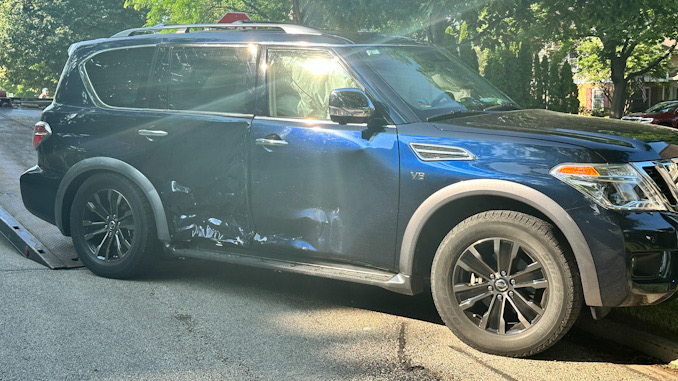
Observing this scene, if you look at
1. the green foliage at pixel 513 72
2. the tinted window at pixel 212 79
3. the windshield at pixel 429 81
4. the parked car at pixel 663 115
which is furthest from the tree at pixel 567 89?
the tinted window at pixel 212 79

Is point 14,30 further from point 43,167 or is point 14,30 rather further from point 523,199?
point 523,199

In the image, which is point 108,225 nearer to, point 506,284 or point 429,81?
point 429,81

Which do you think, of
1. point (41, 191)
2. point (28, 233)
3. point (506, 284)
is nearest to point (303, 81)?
point (506, 284)

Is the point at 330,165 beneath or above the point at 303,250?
above

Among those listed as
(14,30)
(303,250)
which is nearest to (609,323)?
(303,250)

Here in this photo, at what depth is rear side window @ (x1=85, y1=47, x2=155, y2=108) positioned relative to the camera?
6.11 m

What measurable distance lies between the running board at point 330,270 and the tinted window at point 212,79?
1.03 metres

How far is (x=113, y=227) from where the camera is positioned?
6145mm

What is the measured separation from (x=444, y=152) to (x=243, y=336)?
1649 mm

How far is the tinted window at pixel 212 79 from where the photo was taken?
18.2 ft

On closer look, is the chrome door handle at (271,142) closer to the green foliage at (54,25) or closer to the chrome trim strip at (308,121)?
the chrome trim strip at (308,121)

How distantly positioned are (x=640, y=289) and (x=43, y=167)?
15.5 feet

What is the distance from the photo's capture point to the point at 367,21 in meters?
19.2

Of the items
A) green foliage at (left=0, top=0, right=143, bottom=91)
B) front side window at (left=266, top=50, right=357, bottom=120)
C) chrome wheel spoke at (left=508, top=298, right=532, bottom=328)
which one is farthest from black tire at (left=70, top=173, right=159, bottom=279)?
green foliage at (left=0, top=0, right=143, bottom=91)
